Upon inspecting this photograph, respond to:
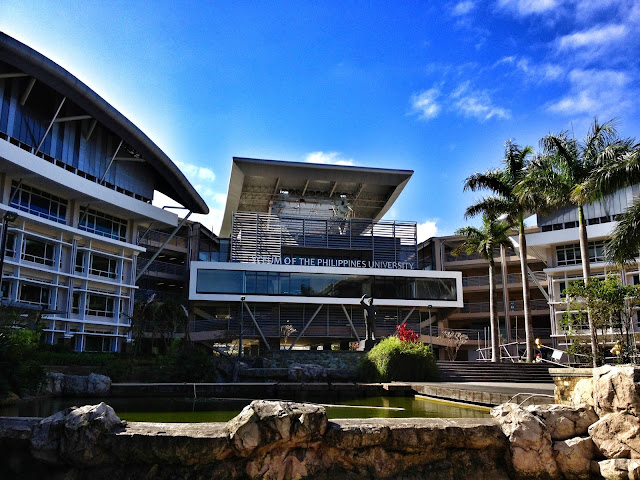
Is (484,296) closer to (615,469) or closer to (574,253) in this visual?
(574,253)

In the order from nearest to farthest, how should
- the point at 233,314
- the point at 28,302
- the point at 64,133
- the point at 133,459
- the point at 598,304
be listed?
1. the point at 133,459
2. the point at 598,304
3. the point at 28,302
4. the point at 64,133
5. the point at 233,314

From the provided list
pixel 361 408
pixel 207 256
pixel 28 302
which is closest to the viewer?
pixel 361 408

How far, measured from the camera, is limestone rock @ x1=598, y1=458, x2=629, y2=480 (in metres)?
6.91

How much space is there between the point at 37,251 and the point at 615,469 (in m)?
35.6

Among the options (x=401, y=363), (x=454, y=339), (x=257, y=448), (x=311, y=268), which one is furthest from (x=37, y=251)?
(x=257, y=448)

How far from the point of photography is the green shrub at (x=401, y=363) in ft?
78.0

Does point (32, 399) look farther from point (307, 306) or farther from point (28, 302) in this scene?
point (307, 306)

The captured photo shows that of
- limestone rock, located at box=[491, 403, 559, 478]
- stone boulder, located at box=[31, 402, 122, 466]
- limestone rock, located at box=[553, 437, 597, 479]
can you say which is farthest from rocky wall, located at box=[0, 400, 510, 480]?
limestone rock, located at box=[553, 437, 597, 479]

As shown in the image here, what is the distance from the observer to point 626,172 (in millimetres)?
17703

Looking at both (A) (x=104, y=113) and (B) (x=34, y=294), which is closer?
(B) (x=34, y=294)

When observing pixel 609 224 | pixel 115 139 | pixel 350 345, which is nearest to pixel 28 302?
pixel 115 139

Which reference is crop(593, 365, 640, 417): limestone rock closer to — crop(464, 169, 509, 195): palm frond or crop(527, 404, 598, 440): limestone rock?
crop(527, 404, 598, 440): limestone rock

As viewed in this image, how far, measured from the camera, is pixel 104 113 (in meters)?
37.4

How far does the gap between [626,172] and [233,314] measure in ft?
97.2
